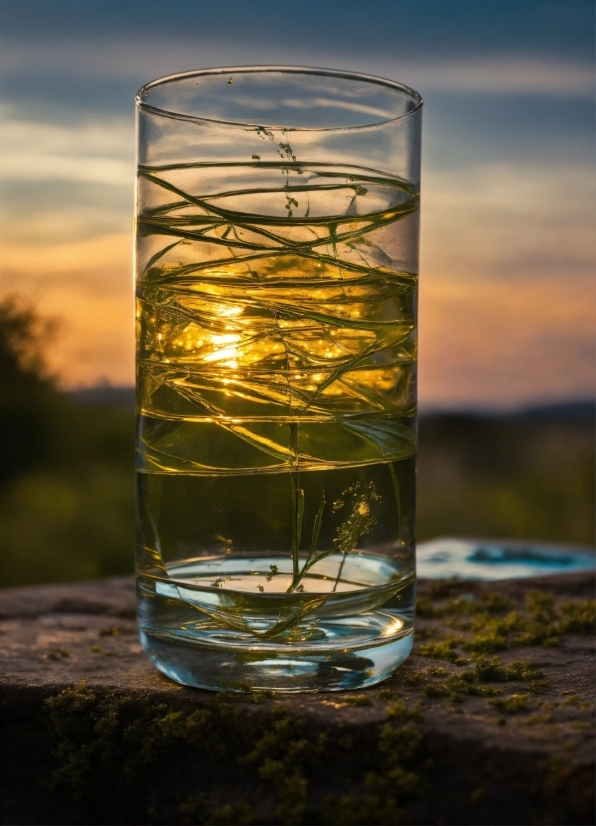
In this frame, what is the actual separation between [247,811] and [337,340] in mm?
767

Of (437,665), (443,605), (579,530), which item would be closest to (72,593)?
(443,605)

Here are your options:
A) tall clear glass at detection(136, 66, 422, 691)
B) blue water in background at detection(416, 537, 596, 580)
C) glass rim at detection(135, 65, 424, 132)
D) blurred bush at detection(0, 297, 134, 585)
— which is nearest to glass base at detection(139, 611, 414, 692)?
tall clear glass at detection(136, 66, 422, 691)

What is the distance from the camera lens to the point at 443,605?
96.7 inches

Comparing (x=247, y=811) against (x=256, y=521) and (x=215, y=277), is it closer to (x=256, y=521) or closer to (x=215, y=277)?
(x=256, y=521)

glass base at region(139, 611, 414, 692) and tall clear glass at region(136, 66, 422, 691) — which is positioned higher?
tall clear glass at region(136, 66, 422, 691)

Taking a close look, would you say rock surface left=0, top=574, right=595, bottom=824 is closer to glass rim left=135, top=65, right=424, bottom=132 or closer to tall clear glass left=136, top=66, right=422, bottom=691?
tall clear glass left=136, top=66, right=422, bottom=691

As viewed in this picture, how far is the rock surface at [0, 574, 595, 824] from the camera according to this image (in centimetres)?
132

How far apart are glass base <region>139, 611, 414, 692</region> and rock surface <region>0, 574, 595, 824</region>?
A: 0.04m

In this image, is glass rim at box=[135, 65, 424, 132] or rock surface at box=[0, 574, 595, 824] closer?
rock surface at box=[0, 574, 595, 824]

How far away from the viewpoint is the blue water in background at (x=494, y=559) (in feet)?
9.33

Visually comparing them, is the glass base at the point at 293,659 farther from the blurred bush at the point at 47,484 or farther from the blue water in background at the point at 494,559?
the blurred bush at the point at 47,484

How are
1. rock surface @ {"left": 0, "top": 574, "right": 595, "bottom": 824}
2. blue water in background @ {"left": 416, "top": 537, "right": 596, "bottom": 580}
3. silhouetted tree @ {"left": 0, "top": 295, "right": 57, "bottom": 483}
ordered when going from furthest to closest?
silhouetted tree @ {"left": 0, "top": 295, "right": 57, "bottom": 483} → blue water in background @ {"left": 416, "top": 537, "right": 596, "bottom": 580} → rock surface @ {"left": 0, "top": 574, "right": 595, "bottom": 824}

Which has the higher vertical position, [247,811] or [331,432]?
[331,432]

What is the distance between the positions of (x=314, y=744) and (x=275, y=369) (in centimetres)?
61
